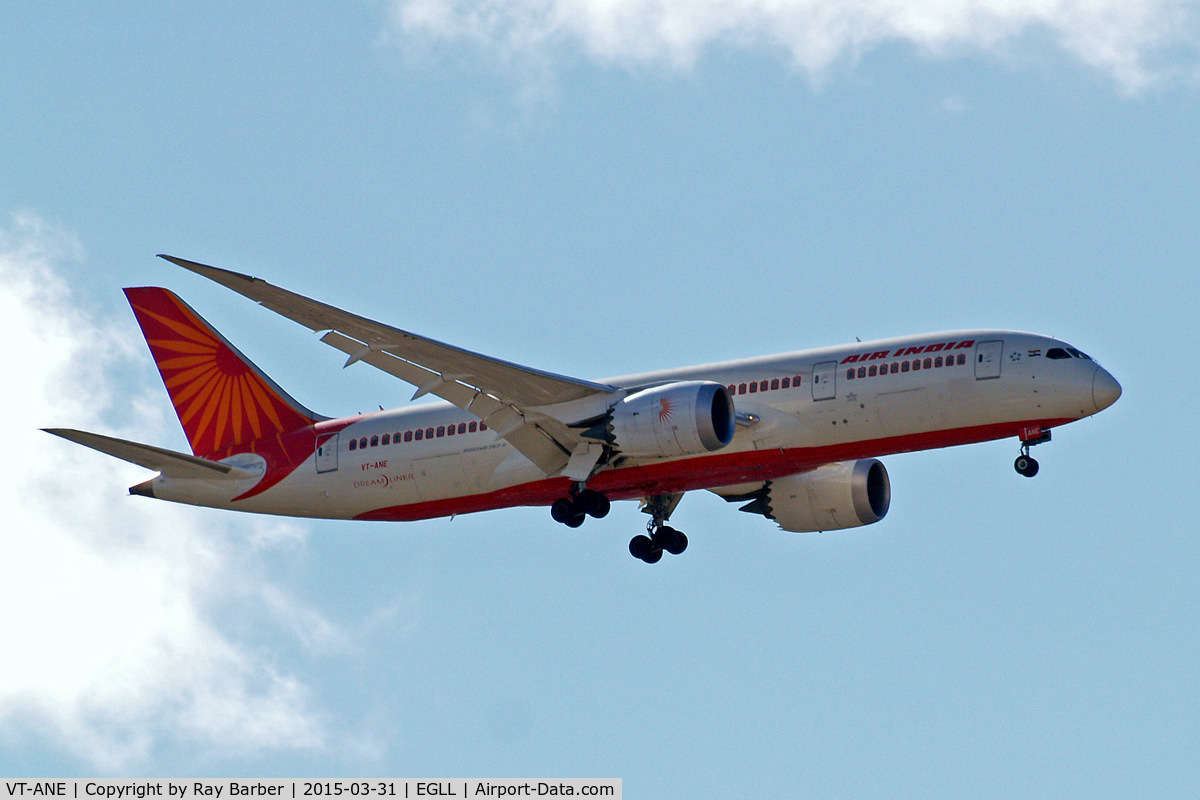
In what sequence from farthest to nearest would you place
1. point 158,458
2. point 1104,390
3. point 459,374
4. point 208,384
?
1. point 208,384
2. point 158,458
3. point 459,374
4. point 1104,390

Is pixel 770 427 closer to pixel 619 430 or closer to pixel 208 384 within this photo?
pixel 619 430

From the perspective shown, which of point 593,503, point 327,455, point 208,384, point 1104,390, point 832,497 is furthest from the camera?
point 208,384

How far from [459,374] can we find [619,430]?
3.85 metres

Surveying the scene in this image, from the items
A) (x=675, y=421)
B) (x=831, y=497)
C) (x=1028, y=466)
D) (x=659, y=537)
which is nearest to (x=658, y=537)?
(x=659, y=537)

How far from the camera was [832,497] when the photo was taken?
1753 inches

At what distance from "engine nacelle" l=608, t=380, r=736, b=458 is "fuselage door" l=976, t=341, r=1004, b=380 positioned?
18.3 feet

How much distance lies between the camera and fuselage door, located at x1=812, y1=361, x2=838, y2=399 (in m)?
38.7

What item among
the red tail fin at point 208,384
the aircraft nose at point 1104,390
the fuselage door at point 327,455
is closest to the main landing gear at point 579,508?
the fuselage door at point 327,455

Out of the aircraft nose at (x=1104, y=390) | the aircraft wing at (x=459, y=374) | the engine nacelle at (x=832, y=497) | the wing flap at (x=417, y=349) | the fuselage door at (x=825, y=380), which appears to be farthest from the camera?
the engine nacelle at (x=832, y=497)

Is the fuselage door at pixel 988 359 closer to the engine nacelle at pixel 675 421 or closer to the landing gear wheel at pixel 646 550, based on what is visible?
the engine nacelle at pixel 675 421

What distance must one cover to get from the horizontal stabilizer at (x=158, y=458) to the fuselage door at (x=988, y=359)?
18.9 meters

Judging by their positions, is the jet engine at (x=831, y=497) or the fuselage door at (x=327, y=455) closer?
the fuselage door at (x=327, y=455)

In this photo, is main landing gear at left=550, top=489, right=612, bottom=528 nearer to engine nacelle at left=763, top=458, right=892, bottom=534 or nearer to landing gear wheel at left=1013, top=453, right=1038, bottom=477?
engine nacelle at left=763, top=458, right=892, bottom=534

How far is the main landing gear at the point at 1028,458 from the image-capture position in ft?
125
